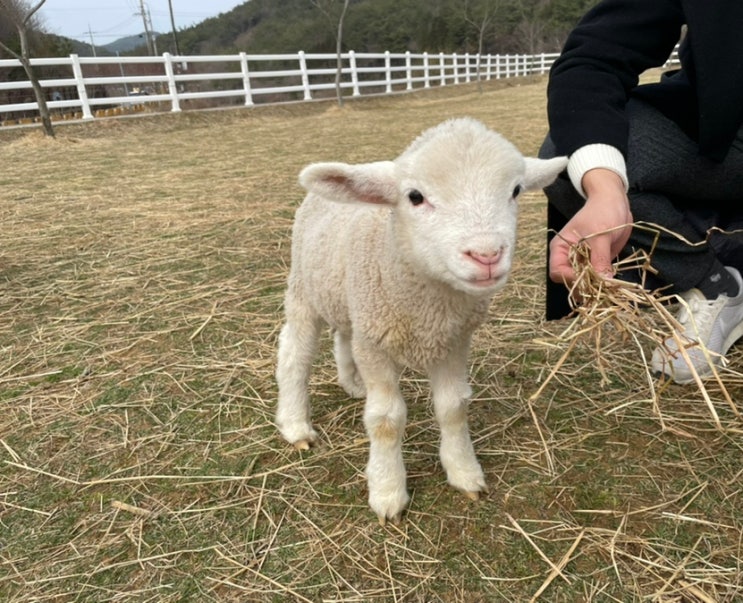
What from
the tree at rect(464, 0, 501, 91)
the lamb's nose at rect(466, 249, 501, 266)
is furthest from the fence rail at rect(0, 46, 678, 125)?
the lamb's nose at rect(466, 249, 501, 266)

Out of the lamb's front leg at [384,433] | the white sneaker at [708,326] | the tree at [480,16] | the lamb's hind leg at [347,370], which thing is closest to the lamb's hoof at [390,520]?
the lamb's front leg at [384,433]

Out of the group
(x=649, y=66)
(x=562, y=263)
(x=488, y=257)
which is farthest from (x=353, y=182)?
(x=649, y=66)

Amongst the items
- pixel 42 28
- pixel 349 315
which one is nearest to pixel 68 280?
pixel 349 315

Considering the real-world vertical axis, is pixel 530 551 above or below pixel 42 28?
below

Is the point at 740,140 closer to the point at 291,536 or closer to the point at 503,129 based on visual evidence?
the point at 291,536

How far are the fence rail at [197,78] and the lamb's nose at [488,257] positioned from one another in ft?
35.1

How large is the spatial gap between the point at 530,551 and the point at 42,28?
2466 cm

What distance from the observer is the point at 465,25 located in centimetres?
4491

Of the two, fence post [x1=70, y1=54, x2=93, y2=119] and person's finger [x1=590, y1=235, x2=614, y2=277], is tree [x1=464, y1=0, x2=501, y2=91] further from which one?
person's finger [x1=590, y1=235, x2=614, y2=277]

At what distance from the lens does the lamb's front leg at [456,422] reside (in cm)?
172

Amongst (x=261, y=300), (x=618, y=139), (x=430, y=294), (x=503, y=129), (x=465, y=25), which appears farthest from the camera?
(x=465, y=25)

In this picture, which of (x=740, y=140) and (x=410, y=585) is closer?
(x=410, y=585)

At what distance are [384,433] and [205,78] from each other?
13642mm

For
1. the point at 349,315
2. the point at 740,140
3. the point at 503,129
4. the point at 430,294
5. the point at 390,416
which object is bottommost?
the point at 503,129
